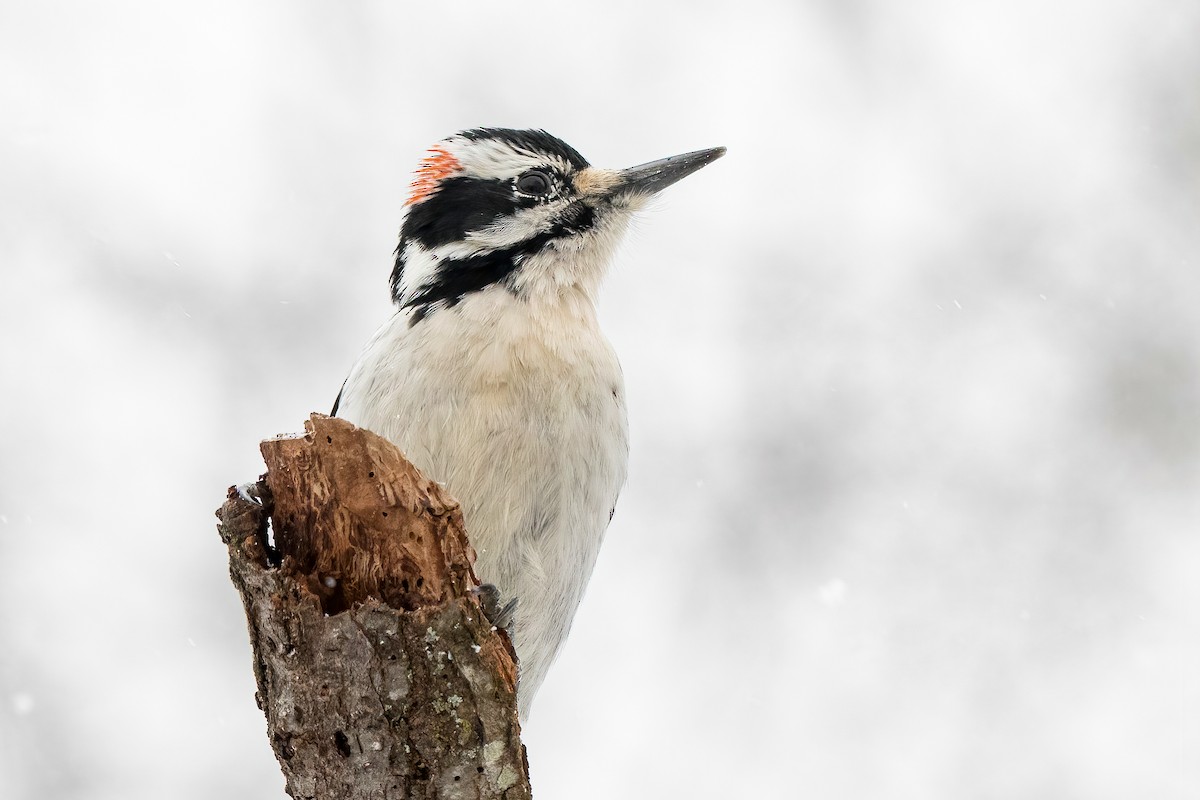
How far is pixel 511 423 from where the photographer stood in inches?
141

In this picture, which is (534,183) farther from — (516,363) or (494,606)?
(494,606)

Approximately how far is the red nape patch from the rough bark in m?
2.16

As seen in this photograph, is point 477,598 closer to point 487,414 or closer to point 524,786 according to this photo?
point 524,786

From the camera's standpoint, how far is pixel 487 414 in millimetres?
3566

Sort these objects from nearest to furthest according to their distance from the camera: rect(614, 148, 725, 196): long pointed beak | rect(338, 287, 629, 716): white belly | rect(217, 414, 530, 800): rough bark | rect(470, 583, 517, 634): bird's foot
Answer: rect(217, 414, 530, 800): rough bark
rect(470, 583, 517, 634): bird's foot
rect(338, 287, 629, 716): white belly
rect(614, 148, 725, 196): long pointed beak

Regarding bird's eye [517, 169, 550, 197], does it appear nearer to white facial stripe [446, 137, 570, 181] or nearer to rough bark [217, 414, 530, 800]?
white facial stripe [446, 137, 570, 181]

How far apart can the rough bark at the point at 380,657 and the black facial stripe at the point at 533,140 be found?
7.19ft

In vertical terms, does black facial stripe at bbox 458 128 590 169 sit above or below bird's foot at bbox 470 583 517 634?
above

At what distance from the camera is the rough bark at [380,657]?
89.6 inches

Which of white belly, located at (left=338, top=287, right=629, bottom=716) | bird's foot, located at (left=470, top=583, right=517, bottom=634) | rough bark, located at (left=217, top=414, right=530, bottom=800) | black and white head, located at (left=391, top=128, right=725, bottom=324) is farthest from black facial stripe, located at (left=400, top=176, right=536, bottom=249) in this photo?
rough bark, located at (left=217, top=414, right=530, bottom=800)

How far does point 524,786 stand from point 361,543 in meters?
0.61

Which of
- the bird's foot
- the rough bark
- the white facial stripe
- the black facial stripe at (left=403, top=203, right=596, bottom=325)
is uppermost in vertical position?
the white facial stripe

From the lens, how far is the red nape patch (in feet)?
14.3

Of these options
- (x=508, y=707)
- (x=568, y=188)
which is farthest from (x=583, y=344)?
(x=508, y=707)
